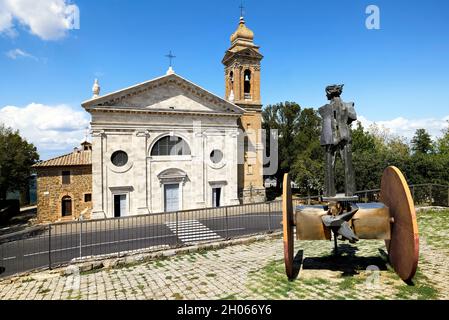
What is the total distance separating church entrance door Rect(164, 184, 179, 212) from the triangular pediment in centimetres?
595

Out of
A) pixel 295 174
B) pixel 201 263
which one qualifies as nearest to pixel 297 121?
pixel 295 174

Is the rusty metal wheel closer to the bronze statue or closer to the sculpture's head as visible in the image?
the bronze statue

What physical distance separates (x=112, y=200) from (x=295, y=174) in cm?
1862

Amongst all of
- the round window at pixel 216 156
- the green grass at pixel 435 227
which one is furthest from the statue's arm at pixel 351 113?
the round window at pixel 216 156

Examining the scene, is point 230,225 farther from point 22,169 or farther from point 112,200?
point 22,169

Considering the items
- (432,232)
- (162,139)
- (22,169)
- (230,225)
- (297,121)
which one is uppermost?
(297,121)

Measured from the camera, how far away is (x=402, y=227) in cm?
469

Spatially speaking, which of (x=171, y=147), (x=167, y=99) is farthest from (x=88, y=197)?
(x=167, y=99)

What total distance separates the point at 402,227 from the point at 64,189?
21639 mm

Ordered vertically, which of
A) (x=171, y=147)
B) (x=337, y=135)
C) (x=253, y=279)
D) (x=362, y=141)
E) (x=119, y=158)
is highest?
(x=362, y=141)

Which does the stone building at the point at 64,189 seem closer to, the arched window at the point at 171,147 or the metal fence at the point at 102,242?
the arched window at the point at 171,147

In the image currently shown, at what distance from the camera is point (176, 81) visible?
22.2 meters

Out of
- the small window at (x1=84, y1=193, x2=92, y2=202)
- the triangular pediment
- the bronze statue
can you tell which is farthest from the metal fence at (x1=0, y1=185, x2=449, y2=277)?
the triangular pediment

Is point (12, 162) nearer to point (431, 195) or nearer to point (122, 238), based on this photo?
point (122, 238)
